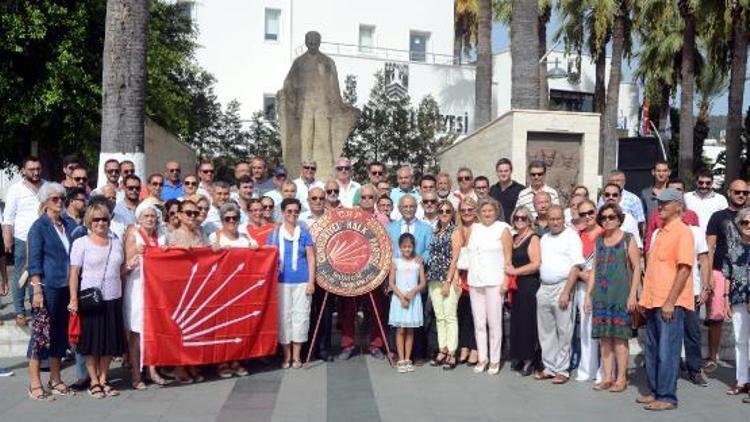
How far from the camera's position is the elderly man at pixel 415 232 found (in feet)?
29.7

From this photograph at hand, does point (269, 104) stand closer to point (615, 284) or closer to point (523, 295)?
point (523, 295)

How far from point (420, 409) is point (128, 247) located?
3.26 m

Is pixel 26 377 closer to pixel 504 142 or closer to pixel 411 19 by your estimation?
pixel 504 142

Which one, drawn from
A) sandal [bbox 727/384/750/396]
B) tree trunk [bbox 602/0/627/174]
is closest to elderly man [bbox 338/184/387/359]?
sandal [bbox 727/384/750/396]

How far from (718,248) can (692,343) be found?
42.4 inches

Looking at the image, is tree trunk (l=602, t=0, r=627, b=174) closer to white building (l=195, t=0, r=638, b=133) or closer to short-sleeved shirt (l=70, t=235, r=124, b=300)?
white building (l=195, t=0, r=638, b=133)

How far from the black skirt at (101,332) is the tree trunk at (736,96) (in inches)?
693

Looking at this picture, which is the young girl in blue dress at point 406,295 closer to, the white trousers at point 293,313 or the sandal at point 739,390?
the white trousers at point 293,313

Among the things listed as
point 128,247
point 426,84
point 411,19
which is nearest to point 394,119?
point 426,84

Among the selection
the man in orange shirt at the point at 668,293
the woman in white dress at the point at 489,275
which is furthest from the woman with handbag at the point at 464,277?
the man in orange shirt at the point at 668,293

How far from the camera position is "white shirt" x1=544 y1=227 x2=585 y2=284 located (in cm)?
834

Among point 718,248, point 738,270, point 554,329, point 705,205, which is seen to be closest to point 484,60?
point 705,205

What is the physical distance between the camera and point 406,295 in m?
8.87

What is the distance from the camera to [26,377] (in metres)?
8.40
